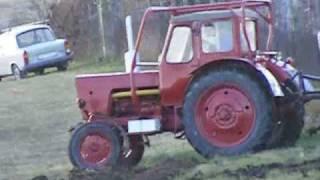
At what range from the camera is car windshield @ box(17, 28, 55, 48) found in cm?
3500

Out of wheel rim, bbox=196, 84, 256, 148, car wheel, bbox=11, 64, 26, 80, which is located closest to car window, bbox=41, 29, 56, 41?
car wheel, bbox=11, 64, 26, 80

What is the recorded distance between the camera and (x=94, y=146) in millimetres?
13141

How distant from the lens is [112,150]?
13.0 metres

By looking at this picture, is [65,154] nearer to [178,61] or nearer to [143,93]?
[143,93]

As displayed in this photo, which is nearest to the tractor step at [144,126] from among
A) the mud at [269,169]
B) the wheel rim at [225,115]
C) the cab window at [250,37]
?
the wheel rim at [225,115]

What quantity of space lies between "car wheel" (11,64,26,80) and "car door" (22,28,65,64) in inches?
16.9

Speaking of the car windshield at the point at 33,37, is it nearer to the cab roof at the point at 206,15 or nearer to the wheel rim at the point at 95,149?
the wheel rim at the point at 95,149

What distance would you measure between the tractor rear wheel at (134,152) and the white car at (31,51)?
2130 centimetres

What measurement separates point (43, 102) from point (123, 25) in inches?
352

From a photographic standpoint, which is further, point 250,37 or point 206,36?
point 250,37

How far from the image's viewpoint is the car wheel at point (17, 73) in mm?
34466

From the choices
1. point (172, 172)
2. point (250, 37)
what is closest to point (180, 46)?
point (250, 37)

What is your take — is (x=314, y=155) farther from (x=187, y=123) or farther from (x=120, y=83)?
(x=120, y=83)

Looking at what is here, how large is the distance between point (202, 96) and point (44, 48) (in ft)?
75.2
